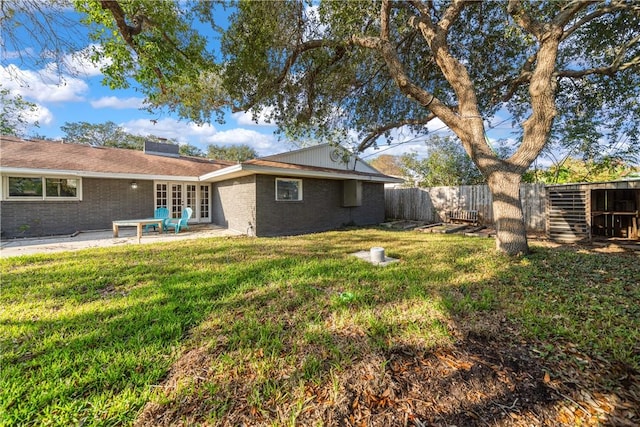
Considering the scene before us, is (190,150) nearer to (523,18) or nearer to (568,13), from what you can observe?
(523,18)

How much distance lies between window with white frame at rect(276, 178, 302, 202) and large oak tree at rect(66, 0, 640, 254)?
1970 mm

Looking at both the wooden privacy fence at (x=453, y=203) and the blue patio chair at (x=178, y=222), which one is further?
the wooden privacy fence at (x=453, y=203)

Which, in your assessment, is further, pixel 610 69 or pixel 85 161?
pixel 85 161

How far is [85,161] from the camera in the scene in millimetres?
9891

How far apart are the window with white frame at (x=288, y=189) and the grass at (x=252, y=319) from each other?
434 cm

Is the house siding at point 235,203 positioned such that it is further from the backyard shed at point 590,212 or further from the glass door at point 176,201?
the backyard shed at point 590,212

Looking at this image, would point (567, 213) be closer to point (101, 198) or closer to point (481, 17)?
point (481, 17)

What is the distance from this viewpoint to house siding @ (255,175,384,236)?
894cm

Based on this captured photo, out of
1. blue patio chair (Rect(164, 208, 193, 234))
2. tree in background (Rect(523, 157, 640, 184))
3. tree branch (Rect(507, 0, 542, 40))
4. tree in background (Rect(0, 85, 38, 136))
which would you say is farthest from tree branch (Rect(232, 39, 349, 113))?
tree in background (Rect(0, 85, 38, 136))

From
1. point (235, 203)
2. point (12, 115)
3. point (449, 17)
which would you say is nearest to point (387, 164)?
point (235, 203)

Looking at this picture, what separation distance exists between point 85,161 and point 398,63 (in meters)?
11.8

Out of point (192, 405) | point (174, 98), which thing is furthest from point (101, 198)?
point (192, 405)

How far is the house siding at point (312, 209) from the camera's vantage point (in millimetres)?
8938

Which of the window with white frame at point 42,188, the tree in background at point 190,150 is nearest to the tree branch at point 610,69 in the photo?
the window with white frame at point 42,188
